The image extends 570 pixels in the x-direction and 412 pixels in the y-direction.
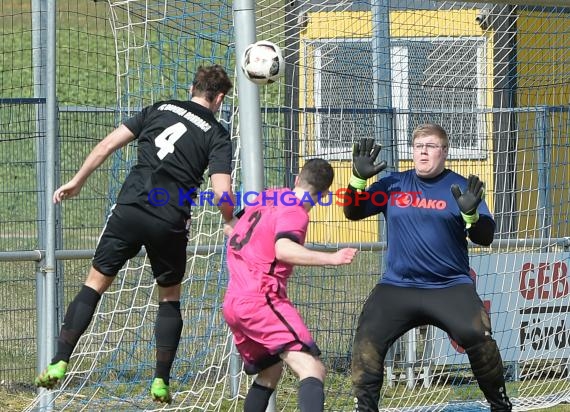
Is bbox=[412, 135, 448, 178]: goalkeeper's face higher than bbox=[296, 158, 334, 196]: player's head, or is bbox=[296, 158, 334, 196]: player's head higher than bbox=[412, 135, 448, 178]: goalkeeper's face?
bbox=[412, 135, 448, 178]: goalkeeper's face

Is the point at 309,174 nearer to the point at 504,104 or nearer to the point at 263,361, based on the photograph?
the point at 263,361

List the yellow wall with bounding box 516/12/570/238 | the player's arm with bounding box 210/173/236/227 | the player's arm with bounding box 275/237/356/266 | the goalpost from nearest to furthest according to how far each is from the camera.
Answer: the player's arm with bounding box 275/237/356/266 → the player's arm with bounding box 210/173/236/227 → the goalpost → the yellow wall with bounding box 516/12/570/238

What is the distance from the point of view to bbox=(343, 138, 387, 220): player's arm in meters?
6.91

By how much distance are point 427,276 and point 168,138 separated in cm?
182

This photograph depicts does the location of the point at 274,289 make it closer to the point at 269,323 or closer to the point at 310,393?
the point at 269,323

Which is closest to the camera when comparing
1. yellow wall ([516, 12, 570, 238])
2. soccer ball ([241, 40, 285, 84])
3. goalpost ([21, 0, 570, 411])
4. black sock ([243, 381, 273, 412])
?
black sock ([243, 381, 273, 412])

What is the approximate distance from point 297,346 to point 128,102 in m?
3.11

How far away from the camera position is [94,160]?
6.68 meters

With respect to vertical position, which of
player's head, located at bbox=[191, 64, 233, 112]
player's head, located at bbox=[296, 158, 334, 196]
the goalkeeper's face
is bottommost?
player's head, located at bbox=[296, 158, 334, 196]

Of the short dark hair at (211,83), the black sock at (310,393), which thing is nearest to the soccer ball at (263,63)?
the short dark hair at (211,83)

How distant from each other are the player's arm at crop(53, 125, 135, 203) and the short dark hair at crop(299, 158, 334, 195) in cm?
125

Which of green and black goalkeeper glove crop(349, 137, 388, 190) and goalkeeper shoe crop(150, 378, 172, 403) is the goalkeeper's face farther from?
goalkeeper shoe crop(150, 378, 172, 403)

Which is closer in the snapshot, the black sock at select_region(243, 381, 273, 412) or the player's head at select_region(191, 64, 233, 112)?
the black sock at select_region(243, 381, 273, 412)

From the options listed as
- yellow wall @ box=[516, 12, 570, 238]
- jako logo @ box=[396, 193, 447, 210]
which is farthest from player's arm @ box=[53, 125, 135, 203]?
yellow wall @ box=[516, 12, 570, 238]
